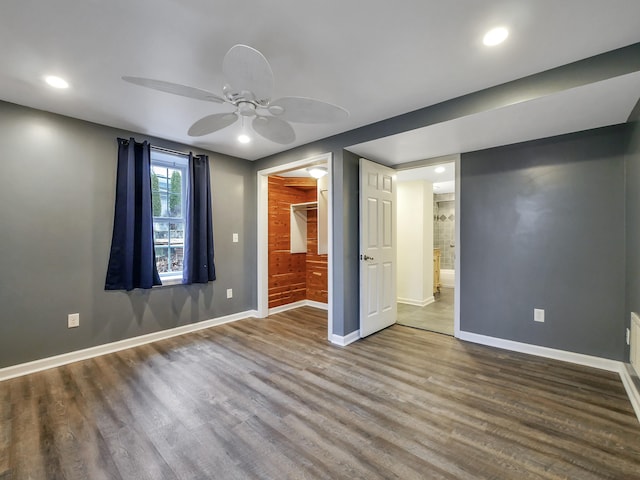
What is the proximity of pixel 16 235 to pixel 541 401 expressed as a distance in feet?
14.9

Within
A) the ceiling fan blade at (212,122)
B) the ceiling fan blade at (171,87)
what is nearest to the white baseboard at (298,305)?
the ceiling fan blade at (212,122)

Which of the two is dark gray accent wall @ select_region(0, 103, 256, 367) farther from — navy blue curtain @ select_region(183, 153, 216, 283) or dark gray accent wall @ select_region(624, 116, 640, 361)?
dark gray accent wall @ select_region(624, 116, 640, 361)

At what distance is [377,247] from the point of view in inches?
142

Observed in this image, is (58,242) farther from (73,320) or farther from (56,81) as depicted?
(56,81)

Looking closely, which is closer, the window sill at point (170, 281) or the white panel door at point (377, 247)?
the white panel door at point (377, 247)

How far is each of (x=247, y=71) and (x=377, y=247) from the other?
261 centimetres

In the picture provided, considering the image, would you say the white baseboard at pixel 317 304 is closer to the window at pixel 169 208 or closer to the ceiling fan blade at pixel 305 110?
the window at pixel 169 208

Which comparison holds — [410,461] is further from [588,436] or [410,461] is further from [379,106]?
[379,106]

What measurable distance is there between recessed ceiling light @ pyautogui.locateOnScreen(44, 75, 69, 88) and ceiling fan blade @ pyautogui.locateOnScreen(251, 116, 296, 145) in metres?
1.53

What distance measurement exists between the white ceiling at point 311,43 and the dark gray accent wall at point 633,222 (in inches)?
36.1

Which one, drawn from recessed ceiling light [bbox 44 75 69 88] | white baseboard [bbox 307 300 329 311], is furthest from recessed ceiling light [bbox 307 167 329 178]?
recessed ceiling light [bbox 44 75 69 88]

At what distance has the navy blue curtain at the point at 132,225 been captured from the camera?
3.07 meters

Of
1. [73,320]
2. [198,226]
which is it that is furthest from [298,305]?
[73,320]

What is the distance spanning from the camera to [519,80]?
2.12 metres
